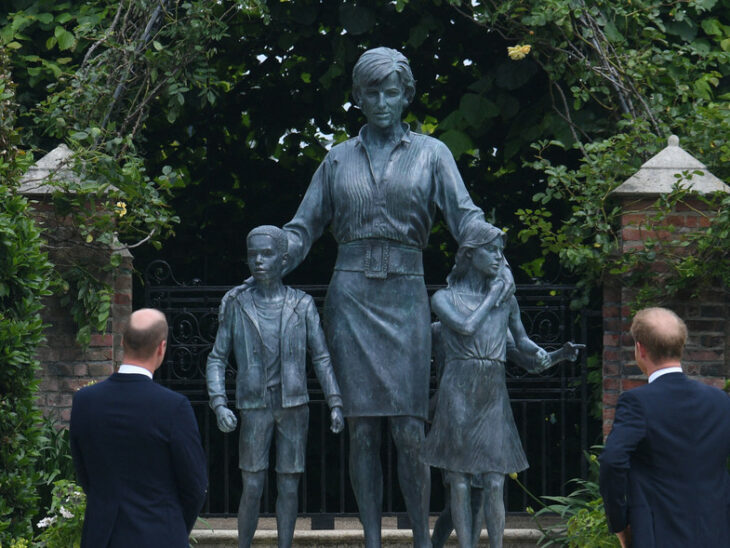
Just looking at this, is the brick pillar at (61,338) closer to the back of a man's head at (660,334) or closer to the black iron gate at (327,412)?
the black iron gate at (327,412)

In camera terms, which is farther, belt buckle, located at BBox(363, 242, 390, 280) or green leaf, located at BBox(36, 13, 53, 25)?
green leaf, located at BBox(36, 13, 53, 25)

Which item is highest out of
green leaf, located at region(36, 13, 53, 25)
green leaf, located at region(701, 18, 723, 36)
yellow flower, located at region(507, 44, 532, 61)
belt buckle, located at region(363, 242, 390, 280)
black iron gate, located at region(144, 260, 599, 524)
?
green leaf, located at region(36, 13, 53, 25)

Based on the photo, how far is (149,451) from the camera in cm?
420

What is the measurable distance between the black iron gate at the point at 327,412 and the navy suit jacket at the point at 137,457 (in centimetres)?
326

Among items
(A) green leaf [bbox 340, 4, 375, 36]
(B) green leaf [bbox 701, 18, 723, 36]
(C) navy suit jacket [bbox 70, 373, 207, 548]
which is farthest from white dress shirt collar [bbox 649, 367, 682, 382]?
(A) green leaf [bbox 340, 4, 375, 36]

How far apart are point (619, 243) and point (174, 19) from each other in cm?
310

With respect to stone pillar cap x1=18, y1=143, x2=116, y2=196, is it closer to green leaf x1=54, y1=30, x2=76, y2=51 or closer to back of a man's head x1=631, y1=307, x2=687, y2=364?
green leaf x1=54, y1=30, x2=76, y2=51

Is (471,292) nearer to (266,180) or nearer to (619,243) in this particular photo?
(619,243)

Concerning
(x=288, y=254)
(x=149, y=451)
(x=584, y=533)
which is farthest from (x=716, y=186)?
(x=149, y=451)

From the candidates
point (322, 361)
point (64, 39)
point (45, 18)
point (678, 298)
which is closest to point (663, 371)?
point (322, 361)

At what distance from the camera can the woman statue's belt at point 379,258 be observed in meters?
5.73

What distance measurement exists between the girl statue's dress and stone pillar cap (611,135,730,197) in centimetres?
218

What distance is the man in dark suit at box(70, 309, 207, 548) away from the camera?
4203 mm

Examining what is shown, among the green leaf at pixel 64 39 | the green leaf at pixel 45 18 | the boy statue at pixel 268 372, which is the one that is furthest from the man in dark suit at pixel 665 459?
the green leaf at pixel 45 18
